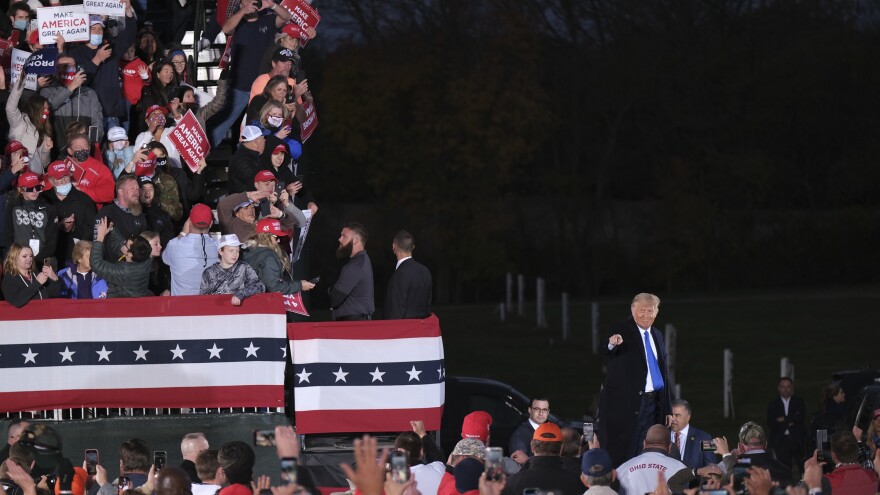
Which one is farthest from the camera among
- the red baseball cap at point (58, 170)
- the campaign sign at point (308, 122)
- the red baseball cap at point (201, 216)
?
the campaign sign at point (308, 122)

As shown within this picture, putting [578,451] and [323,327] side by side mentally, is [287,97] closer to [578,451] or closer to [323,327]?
[323,327]

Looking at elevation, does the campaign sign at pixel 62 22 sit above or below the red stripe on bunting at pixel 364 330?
above

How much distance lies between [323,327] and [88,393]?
202cm

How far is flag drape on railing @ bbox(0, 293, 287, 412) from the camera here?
45.2 ft

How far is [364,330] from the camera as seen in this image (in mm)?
14180

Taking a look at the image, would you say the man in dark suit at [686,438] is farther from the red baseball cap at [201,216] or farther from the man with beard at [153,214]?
the man with beard at [153,214]

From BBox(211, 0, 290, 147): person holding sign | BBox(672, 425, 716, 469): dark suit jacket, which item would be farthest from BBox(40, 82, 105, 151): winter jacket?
BBox(672, 425, 716, 469): dark suit jacket

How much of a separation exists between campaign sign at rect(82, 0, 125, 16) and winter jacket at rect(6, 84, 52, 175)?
116 centimetres

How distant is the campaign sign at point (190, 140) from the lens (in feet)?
52.2

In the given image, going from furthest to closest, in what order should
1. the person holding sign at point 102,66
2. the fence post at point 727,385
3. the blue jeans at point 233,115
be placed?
the fence post at point 727,385 < the blue jeans at point 233,115 < the person holding sign at point 102,66

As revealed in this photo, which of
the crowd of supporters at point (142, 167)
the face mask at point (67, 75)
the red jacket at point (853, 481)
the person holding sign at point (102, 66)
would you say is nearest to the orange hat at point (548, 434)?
the red jacket at point (853, 481)

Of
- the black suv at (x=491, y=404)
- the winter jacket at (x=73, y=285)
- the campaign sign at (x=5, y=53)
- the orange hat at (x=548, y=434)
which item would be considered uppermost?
the campaign sign at (x=5, y=53)

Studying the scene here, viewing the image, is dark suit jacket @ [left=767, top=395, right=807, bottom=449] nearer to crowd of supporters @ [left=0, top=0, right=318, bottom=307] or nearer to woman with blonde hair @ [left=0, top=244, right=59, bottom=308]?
crowd of supporters @ [left=0, top=0, right=318, bottom=307]

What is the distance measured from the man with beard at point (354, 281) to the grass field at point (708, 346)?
38.4 feet
